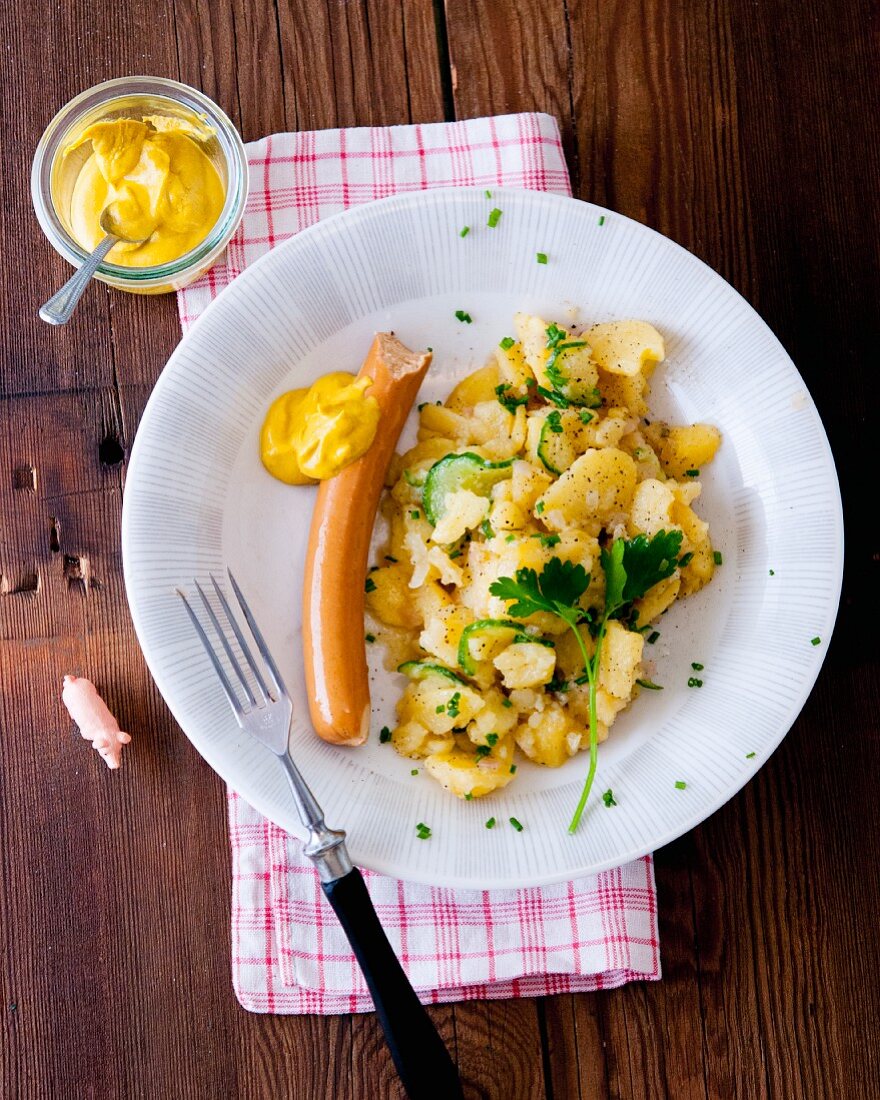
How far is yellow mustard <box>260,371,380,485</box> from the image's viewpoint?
204 cm

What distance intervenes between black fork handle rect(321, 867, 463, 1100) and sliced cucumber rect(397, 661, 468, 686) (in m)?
0.42

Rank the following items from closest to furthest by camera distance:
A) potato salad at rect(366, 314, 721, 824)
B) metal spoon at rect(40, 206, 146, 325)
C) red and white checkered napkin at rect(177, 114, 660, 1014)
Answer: potato salad at rect(366, 314, 721, 824), metal spoon at rect(40, 206, 146, 325), red and white checkered napkin at rect(177, 114, 660, 1014)

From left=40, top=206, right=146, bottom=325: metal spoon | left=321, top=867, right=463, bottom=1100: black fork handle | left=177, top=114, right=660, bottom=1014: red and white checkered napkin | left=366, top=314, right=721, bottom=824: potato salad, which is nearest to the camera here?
left=321, top=867, right=463, bottom=1100: black fork handle

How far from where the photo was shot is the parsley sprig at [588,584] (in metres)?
1.89

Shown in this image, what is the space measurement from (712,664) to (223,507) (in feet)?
3.68

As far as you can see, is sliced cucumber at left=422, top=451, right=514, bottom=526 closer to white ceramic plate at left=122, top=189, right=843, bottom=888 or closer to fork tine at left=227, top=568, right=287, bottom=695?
white ceramic plate at left=122, top=189, right=843, bottom=888

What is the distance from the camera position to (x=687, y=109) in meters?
2.43

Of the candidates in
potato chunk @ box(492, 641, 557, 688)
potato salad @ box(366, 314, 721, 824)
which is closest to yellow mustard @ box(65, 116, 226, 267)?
potato salad @ box(366, 314, 721, 824)

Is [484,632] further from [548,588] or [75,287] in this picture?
[75,287]

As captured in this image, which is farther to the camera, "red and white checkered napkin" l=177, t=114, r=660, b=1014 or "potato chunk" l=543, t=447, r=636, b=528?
"red and white checkered napkin" l=177, t=114, r=660, b=1014

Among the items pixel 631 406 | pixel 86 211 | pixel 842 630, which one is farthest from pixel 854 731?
pixel 86 211

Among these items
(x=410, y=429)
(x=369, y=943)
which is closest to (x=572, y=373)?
(x=410, y=429)

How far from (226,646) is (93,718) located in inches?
18.4

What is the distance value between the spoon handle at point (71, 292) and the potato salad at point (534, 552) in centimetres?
76
